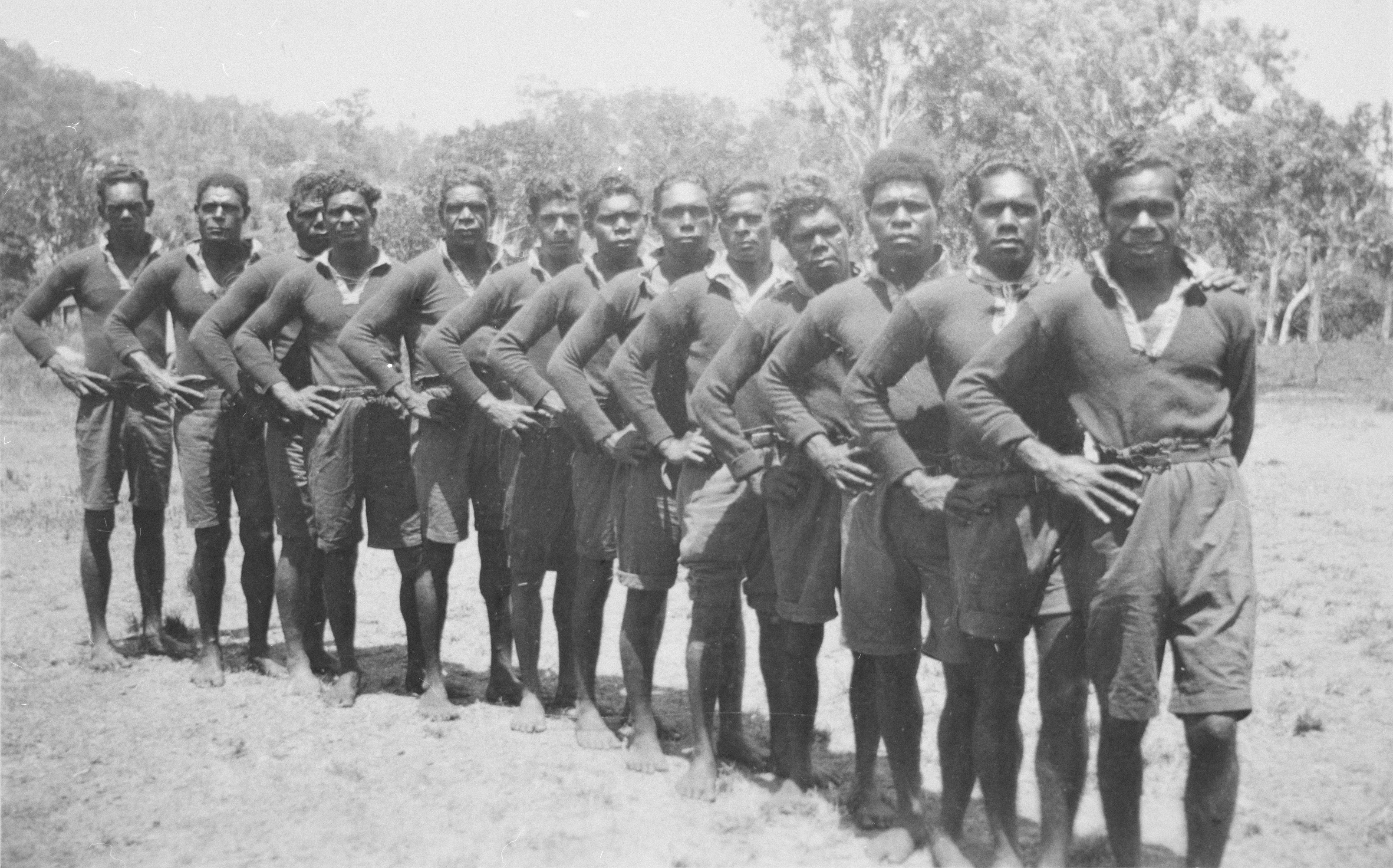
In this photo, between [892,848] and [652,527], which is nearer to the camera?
[892,848]

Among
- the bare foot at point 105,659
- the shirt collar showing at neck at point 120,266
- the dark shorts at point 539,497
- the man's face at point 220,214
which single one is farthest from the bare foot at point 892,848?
the shirt collar showing at neck at point 120,266

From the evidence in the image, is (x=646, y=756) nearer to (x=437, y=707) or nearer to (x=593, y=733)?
(x=593, y=733)

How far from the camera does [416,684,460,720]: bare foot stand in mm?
6184

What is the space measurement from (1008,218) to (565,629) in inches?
130

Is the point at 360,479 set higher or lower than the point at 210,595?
higher

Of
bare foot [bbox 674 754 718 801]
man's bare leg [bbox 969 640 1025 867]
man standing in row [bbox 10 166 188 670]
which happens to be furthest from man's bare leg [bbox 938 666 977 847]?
man standing in row [bbox 10 166 188 670]

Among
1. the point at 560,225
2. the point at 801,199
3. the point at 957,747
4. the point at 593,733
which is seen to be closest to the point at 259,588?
the point at 593,733

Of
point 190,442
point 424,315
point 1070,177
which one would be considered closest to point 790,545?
point 424,315

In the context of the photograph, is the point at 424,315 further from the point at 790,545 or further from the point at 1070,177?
the point at 1070,177

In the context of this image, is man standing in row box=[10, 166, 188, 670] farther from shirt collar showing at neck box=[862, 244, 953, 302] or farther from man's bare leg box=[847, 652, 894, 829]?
shirt collar showing at neck box=[862, 244, 953, 302]

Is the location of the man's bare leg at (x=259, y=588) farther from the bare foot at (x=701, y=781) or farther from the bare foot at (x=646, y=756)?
the bare foot at (x=701, y=781)

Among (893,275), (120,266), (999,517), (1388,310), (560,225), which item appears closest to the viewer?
(999,517)

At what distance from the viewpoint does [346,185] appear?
659cm

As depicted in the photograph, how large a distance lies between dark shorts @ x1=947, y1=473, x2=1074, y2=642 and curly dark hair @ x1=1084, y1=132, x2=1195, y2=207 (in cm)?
88
